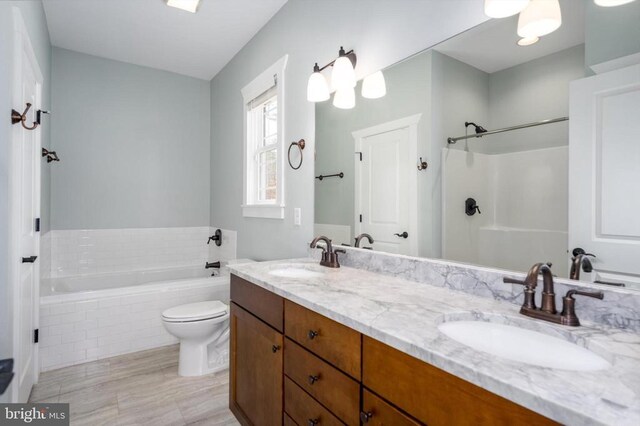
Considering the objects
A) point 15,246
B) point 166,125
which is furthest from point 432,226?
point 166,125

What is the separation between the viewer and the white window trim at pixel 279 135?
8.43ft

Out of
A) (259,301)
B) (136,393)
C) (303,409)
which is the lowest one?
(136,393)

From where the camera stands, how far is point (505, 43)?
1231 mm

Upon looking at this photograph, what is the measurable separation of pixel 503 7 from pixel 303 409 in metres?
1.59

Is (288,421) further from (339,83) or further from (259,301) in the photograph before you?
(339,83)

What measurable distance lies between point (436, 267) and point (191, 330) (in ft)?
5.75

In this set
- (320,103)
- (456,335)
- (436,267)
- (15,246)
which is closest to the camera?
(456,335)

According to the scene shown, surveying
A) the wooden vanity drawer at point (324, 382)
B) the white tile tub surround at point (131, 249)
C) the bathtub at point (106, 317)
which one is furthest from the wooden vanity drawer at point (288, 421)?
the white tile tub surround at point (131, 249)

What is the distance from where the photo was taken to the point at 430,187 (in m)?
1.46

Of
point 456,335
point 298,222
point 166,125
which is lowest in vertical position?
point 456,335

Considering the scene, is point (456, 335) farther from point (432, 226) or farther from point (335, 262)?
point (335, 262)

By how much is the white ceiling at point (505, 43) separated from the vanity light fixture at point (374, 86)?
1.08 feet

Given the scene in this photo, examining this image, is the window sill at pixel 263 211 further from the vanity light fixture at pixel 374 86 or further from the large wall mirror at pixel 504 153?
the vanity light fixture at pixel 374 86

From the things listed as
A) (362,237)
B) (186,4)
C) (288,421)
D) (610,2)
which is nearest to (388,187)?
(362,237)
